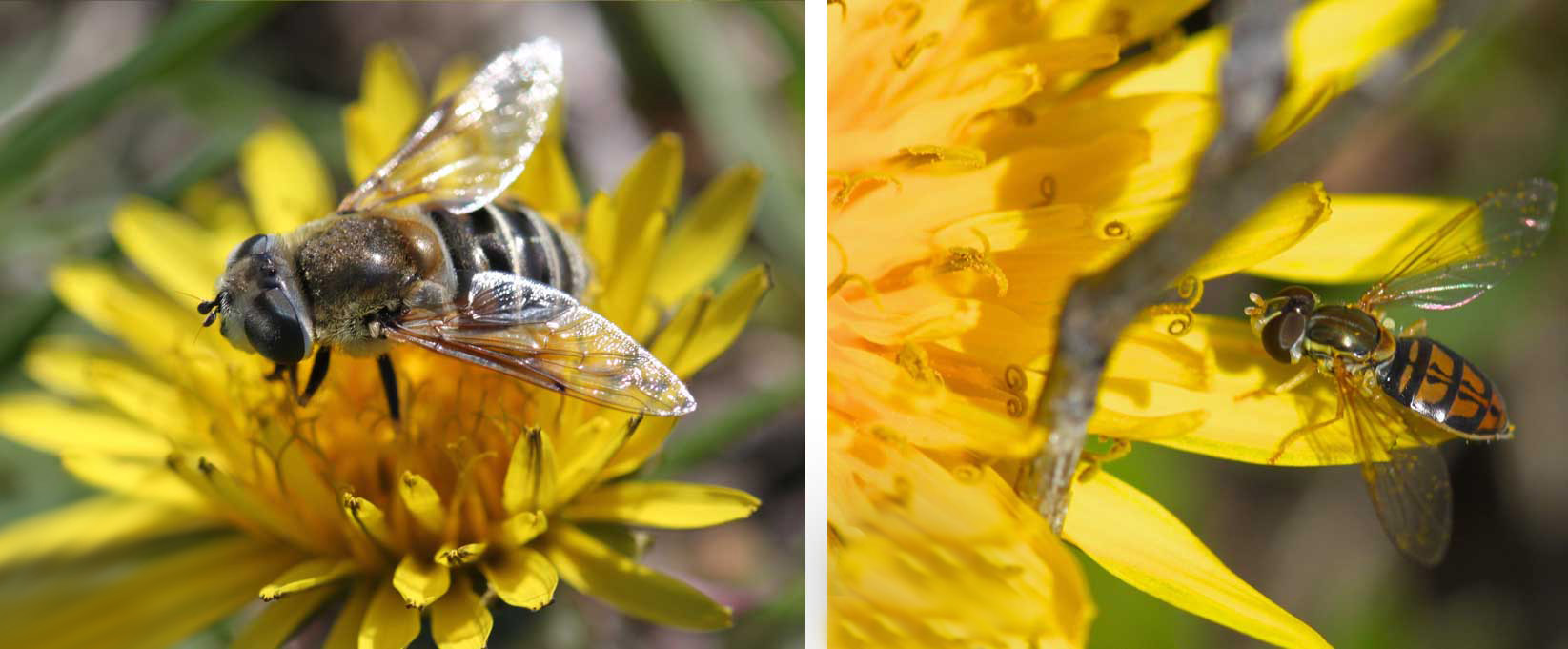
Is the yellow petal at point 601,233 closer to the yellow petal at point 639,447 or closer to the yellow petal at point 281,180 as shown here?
the yellow petal at point 639,447

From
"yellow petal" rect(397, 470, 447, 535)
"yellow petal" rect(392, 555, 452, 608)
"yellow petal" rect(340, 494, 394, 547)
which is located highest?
"yellow petal" rect(397, 470, 447, 535)

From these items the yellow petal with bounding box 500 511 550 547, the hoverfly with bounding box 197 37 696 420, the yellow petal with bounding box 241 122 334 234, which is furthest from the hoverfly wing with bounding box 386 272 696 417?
the yellow petal with bounding box 241 122 334 234

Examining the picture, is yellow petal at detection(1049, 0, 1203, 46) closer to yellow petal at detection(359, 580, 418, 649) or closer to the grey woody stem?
the grey woody stem

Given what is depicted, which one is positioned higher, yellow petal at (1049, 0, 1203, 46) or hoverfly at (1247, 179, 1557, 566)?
yellow petal at (1049, 0, 1203, 46)

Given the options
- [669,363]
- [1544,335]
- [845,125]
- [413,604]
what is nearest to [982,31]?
[845,125]

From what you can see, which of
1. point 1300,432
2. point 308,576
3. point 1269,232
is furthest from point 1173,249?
point 308,576
